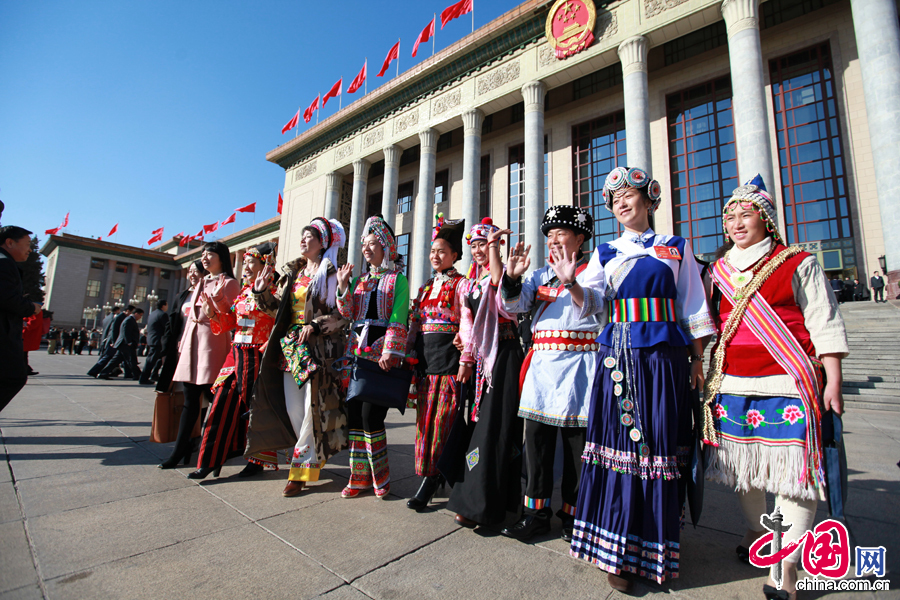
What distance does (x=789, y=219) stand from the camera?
15.2 meters

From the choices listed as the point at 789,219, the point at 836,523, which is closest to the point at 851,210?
the point at 789,219

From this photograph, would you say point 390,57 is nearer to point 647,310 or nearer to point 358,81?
point 358,81

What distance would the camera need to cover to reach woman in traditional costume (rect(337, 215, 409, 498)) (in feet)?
9.57

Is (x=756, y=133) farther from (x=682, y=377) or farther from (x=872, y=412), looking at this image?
(x=682, y=377)

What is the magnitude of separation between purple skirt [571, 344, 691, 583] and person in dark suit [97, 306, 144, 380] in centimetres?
1182

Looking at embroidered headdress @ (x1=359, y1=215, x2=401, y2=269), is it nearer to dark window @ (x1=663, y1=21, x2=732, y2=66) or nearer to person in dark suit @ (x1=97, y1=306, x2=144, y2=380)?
person in dark suit @ (x1=97, y1=306, x2=144, y2=380)

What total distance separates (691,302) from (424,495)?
6.34 ft

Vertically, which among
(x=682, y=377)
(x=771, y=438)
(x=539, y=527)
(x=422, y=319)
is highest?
(x=422, y=319)

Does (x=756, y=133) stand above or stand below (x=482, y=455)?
above

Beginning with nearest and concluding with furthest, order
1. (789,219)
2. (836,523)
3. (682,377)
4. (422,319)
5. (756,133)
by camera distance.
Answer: (836,523) → (682,377) → (422,319) → (756,133) → (789,219)

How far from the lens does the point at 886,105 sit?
11.0m

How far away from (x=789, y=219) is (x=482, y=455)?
59.2 feet

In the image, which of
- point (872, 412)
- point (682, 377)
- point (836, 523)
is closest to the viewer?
point (836, 523)

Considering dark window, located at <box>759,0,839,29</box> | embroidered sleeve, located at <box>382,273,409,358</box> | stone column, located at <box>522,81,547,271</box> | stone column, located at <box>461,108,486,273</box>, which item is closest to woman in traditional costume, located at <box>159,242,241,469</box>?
embroidered sleeve, located at <box>382,273,409,358</box>
